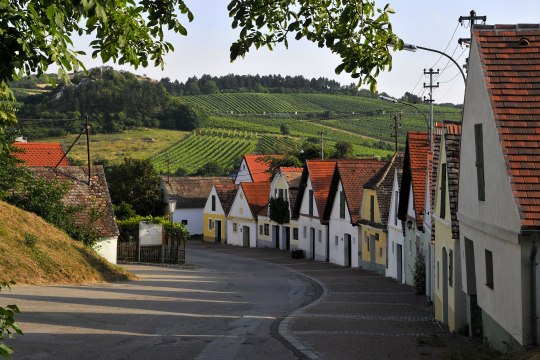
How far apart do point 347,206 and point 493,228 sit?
31431 millimetres

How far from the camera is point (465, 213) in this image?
49.9ft

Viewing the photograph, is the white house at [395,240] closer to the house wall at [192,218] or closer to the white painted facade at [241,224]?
the white painted facade at [241,224]

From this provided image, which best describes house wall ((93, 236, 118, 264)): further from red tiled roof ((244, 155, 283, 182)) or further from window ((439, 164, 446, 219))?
red tiled roof ((244, 155, 283, 182))

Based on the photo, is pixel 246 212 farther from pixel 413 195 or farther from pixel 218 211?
pixel 413 195

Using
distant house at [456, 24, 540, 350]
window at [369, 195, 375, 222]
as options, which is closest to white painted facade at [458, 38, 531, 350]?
distant house at [456, 24, 540, 350]

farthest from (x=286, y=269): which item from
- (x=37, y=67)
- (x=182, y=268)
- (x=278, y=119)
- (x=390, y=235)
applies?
(x=278, y=119)

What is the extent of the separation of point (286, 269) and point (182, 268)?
5.64 metres

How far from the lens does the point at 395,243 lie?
116 ft

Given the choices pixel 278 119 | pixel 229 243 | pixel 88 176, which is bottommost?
pixel 229 243

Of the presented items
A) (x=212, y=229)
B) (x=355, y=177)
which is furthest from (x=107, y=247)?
(x=212, y=229)

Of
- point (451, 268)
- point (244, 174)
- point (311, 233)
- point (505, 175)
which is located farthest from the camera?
point (244, 174)

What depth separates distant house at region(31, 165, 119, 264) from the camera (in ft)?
122

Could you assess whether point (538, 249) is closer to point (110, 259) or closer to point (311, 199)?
point (110, 259)

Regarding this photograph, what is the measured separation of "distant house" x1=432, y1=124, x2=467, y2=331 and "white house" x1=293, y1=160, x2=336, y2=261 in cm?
2662
